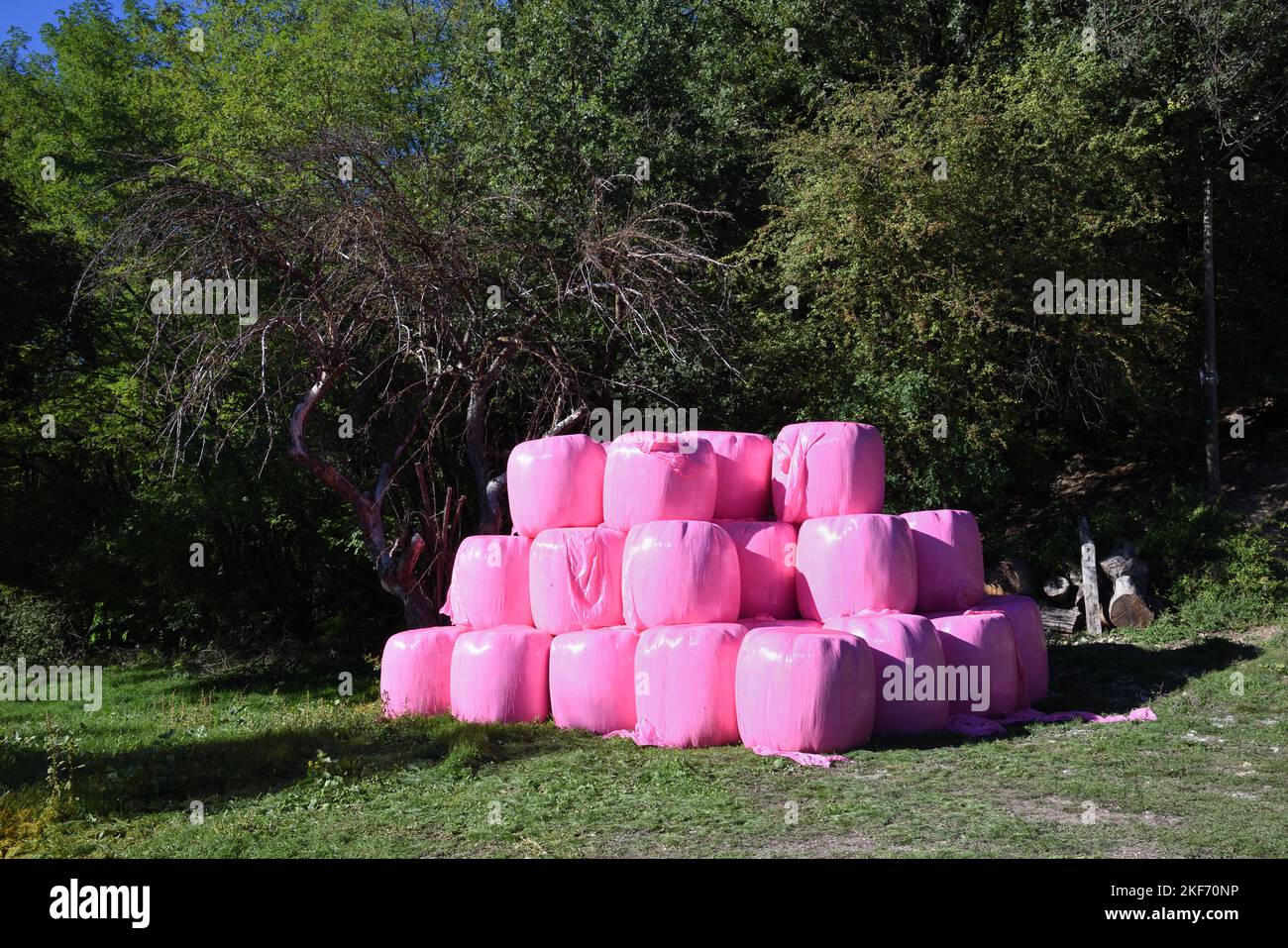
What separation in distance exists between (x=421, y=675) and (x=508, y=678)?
1.01 metres

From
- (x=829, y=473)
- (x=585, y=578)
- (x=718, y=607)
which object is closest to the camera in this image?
(x=718, y=607)

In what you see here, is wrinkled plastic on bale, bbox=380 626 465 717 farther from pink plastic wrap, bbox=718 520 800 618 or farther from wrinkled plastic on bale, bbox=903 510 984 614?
wrinkled plastic on bale, bbox=903 510 984 614

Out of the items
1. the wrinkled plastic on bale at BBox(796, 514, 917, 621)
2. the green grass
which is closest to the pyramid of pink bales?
the wrinkled plastic on bale at BBox(796, 514, 917, 621)

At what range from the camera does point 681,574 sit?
27.6 ft

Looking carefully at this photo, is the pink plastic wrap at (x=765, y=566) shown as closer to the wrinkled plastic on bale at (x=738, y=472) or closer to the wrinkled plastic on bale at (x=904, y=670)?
the wrinkled plastic on bale at (x=738, y=472)

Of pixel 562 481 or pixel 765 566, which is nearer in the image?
pixel 765 566

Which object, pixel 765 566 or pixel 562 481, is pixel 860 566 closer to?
pixel 765 566

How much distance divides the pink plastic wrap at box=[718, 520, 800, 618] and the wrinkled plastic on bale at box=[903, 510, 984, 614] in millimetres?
1056

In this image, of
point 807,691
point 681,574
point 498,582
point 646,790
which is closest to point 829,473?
point 681,574

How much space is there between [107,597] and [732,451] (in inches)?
390

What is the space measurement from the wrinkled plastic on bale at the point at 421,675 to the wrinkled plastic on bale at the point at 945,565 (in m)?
3.94

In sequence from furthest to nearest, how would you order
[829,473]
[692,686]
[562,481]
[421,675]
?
[421,675], [562,481], [829,473], [692,686]

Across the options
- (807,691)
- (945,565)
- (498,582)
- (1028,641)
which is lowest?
(807,691)

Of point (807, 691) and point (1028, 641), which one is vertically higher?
point (1028, 641)
